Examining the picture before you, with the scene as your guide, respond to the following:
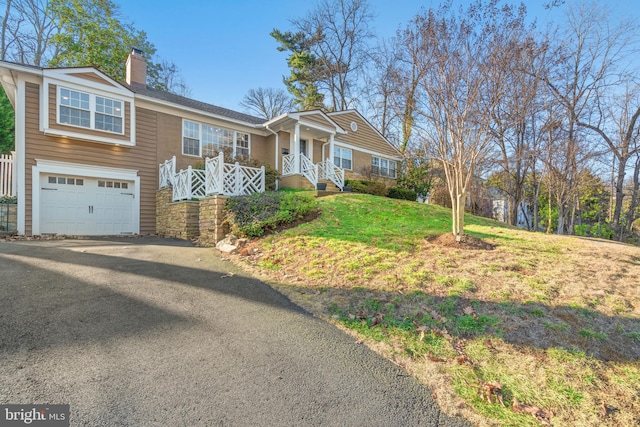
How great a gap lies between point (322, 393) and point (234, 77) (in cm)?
1849

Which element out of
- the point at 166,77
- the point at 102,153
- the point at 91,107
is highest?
the point at 166,77

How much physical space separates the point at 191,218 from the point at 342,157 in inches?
389

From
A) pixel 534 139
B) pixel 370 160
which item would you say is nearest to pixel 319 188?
pixel 370 160

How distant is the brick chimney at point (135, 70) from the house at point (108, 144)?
0.04 meters

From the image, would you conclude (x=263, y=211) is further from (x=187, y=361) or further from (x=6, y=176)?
(x=6, y=176)

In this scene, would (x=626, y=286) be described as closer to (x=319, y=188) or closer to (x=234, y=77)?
(x=319, y=188)

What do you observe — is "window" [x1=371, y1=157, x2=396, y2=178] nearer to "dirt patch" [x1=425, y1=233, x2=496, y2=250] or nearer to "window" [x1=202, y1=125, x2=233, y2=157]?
"window" [x1=202, y1=125, x2=233, y2=157]

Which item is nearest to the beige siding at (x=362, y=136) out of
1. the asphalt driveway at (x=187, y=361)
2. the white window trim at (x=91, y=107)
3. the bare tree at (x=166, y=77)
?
the white window trim at (x=91, y=107)

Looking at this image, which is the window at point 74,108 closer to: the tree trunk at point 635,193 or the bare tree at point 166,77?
the bare tree at point 166,77

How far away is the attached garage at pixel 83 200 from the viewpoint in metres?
9.61

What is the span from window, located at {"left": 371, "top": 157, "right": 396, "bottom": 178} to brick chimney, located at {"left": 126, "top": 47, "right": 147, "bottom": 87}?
515 inches

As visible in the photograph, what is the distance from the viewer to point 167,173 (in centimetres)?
1108

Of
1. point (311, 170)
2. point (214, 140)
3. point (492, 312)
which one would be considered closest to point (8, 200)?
point (214, 140)

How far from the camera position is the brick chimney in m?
13.5
